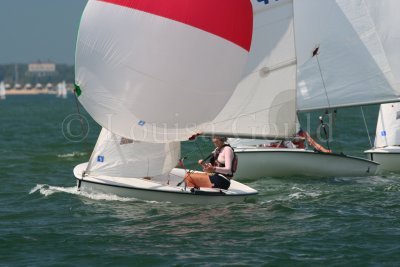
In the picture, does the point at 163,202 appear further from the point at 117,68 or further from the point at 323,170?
the point at 323,170

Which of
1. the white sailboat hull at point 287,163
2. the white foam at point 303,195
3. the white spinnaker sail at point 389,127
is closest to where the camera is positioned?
the white foam at point 303,195

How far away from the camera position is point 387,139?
79.3 ft

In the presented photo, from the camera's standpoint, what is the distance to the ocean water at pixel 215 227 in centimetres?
1343

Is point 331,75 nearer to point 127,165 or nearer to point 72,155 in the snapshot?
point 127,165

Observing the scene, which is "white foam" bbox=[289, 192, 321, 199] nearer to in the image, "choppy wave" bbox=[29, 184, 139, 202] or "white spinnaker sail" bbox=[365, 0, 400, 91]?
"choppy wave" bbox=[29, 184, 139, 202]

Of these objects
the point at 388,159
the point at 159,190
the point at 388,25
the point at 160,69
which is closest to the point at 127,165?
the point at 159,190

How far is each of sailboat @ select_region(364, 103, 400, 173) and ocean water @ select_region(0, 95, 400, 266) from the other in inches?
47.1

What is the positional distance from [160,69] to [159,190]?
7.83 ft

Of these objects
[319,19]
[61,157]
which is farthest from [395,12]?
[61,157]

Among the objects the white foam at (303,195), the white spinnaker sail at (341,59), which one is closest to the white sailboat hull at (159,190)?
the white foam at (303,195)

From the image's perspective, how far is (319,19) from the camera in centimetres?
2183

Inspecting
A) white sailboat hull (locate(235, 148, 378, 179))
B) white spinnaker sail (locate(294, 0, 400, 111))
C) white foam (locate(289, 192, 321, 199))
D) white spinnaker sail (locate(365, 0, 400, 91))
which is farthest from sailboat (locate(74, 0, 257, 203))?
white spinnaker sail (locate(365, 0, 400, 91))

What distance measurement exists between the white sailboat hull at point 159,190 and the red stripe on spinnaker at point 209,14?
2893 mm

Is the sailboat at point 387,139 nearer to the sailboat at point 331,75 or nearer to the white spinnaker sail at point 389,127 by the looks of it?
the white spinnaker sail at point 389,127
